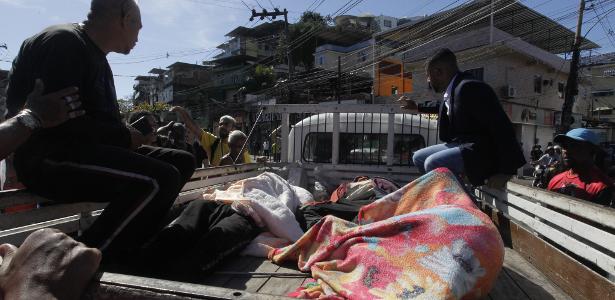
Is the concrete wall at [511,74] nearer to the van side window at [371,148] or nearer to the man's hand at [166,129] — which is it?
the van side window at [371,148]

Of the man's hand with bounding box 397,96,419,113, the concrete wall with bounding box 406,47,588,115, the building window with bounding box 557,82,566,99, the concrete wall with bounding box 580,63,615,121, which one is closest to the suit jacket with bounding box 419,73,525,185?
the man's hand with bounding box 397,96,419,113

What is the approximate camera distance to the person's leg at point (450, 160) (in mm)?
2623

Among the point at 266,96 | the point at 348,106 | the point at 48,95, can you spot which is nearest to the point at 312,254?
the point at 48,95

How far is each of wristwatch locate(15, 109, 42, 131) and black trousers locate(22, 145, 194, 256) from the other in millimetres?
293

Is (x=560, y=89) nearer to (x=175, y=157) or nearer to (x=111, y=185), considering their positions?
(x=175, y=157)

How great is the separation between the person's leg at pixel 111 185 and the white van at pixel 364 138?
3.43 metres

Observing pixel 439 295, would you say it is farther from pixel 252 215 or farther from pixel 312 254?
pixel 252 215

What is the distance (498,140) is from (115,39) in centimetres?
225

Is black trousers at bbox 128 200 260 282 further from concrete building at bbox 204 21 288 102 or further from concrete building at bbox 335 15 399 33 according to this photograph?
concrete building at bbox 335 15 399 33

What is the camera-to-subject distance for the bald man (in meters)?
1.71

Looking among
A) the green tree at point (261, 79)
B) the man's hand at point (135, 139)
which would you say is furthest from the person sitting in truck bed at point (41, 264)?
the green tree at point (261, 79)

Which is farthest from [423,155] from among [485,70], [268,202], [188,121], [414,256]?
[485,70]

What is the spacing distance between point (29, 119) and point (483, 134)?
2458 millimetres

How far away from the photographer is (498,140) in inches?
101
